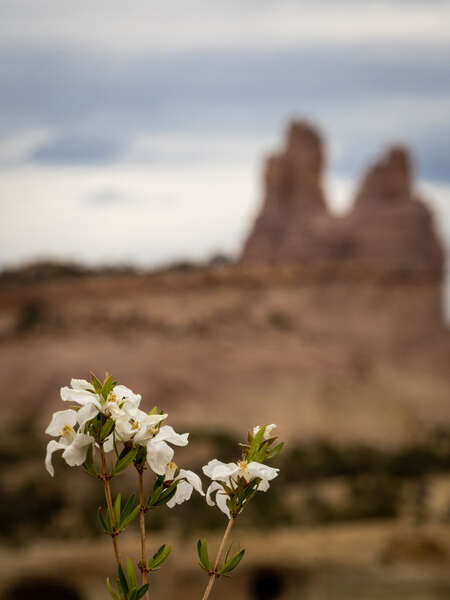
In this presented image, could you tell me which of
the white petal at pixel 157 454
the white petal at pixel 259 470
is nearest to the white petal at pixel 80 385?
the white petal at pixel 157 454

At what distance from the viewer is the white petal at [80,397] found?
6.40 feet

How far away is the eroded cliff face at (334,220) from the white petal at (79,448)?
3773 cm

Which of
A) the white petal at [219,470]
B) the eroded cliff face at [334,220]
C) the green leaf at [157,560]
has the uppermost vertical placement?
the eroded cliff face at [334,220]

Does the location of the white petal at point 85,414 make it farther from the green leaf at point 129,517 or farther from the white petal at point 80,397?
the green leaf at point 129,517

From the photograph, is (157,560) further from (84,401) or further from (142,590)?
(84,401)

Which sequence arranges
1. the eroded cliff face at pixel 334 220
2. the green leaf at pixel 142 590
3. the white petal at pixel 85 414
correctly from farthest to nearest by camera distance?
the eroded cliff face at pixel 334 220, the green leaf at pixel 142 590, the white petal at pixel 85 414

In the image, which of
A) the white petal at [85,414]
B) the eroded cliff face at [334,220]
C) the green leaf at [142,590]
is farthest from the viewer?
the eroded cliff face at [334,220]

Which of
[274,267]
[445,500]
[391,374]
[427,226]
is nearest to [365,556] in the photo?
[445,500]

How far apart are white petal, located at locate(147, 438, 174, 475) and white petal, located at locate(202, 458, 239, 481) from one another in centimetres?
11

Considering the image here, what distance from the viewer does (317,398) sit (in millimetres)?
29641

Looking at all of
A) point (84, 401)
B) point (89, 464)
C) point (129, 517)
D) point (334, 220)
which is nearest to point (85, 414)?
point (84, 401)

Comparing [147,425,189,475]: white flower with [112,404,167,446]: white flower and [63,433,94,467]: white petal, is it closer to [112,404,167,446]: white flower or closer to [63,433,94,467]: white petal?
[112,404,167,446]: white flower

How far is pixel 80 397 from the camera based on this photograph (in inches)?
77.3

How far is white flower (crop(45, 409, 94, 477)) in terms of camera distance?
1968 millimetres
